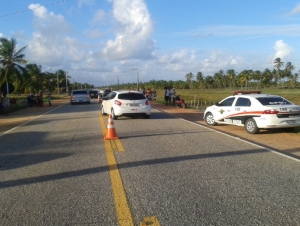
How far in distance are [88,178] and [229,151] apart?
161 inches

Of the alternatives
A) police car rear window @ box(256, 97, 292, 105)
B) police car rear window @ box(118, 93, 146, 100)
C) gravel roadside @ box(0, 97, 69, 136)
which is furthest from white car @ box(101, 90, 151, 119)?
police car rear window @ box(256, 97, 292, 105)

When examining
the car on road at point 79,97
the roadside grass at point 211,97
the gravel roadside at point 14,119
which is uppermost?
the car on road at point 79,97

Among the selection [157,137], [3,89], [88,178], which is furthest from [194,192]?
[3,89]

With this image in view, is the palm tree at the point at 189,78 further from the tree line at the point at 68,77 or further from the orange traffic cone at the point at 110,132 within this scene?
the orange traffic cone at the point at 110,132

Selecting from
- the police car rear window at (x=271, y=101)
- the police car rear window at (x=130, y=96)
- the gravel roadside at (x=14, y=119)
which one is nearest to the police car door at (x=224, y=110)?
the police car rear window at (x=271, y=101)

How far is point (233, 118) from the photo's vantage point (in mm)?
13906

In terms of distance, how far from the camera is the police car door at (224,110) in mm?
14191

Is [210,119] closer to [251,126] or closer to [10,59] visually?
[251,126]

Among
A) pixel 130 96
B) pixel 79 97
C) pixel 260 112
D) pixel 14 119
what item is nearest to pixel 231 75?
pixel 79 97

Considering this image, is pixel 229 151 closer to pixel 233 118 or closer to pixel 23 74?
pixel 233 118

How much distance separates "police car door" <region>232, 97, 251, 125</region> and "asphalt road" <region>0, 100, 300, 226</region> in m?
3.19

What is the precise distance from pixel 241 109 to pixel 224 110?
3.84 ft

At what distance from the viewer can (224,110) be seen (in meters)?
14.5

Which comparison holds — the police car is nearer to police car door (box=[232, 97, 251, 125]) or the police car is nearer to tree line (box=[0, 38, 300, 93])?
police car door (box=[232, 97, 251, 125])
